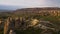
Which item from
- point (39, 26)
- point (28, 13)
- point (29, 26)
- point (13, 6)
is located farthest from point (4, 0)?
point (39, 26)

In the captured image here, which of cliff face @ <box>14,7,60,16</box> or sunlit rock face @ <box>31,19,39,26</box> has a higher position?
cliff face @ <box>14,7,60,16</box>

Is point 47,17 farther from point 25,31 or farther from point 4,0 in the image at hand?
point 4,0

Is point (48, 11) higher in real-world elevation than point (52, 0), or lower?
lower

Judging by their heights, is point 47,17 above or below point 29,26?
above

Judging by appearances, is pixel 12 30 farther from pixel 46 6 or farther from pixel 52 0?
pixel 52 0

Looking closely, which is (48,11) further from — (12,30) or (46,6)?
(12,30)

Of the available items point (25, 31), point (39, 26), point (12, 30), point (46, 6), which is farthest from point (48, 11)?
point (12, 30)

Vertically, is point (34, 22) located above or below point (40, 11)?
below

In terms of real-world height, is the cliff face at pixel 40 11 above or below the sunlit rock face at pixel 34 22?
above

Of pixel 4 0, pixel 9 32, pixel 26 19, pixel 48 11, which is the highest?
pixel 4 0
